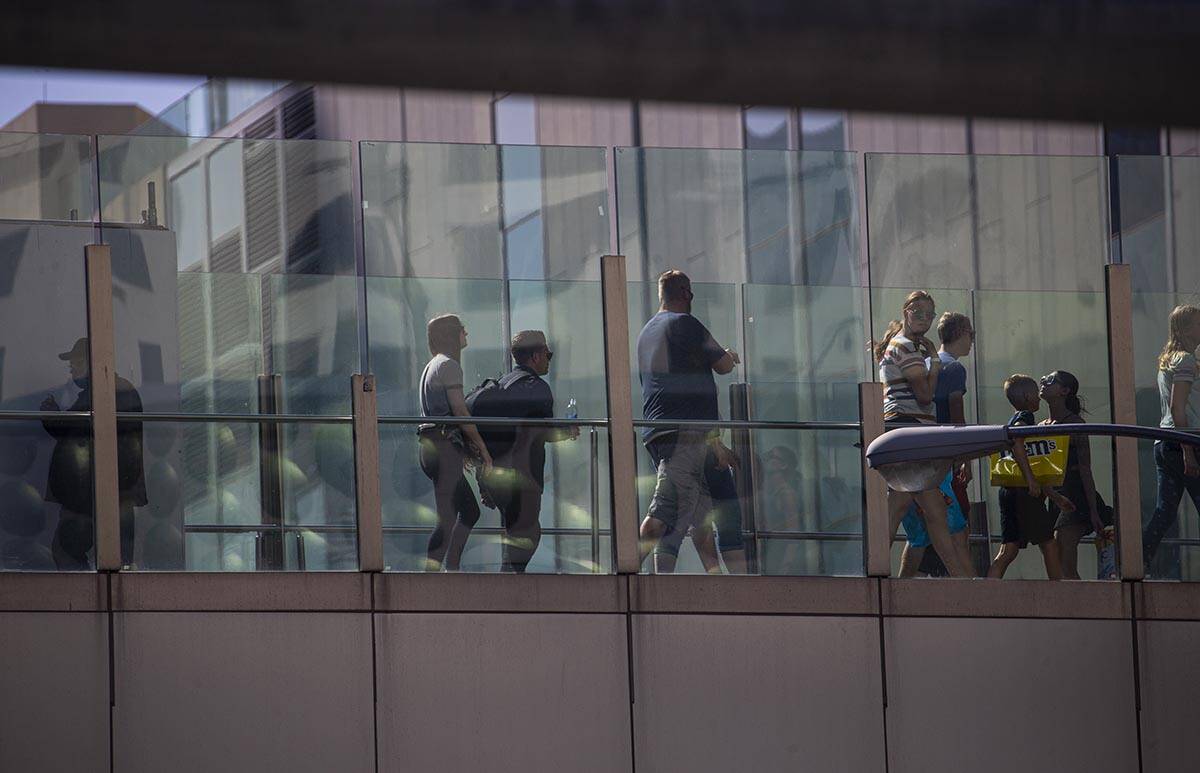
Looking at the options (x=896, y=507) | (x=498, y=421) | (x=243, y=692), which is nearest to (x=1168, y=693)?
(x=896, y=507)

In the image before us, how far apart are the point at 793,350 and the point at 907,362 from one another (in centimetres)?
73

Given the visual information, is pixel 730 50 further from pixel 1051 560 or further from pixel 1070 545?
pixel 1070 545

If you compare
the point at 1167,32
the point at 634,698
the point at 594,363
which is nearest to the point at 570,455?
the point at 594,363

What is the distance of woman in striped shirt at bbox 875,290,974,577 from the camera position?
39.6ft

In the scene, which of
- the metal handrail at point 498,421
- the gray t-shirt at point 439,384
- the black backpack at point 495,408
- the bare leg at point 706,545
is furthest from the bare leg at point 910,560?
the gray t-shirt at point 439,384

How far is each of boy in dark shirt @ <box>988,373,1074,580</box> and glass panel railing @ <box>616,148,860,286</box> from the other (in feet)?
4.30

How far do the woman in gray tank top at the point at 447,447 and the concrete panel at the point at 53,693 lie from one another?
212cm

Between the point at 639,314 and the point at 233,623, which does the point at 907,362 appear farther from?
the point at 233,623

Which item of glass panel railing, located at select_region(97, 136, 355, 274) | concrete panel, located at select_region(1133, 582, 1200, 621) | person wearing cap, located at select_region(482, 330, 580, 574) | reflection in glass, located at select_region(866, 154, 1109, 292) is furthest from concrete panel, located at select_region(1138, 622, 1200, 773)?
glass panel railing, located at select_region(97, 136, 355, 274)

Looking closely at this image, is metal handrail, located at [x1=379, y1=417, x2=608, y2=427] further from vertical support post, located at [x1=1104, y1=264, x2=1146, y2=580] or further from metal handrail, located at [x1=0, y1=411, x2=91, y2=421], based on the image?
vertical support post, located at [x1=1104, y1=264, x2=1146, y2=580]

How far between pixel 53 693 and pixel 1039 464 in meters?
6.32

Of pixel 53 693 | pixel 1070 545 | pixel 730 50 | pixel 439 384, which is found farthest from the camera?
pixel 1070 545

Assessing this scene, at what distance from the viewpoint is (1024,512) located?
12.2 m

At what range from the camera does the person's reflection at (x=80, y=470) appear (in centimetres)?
1138
